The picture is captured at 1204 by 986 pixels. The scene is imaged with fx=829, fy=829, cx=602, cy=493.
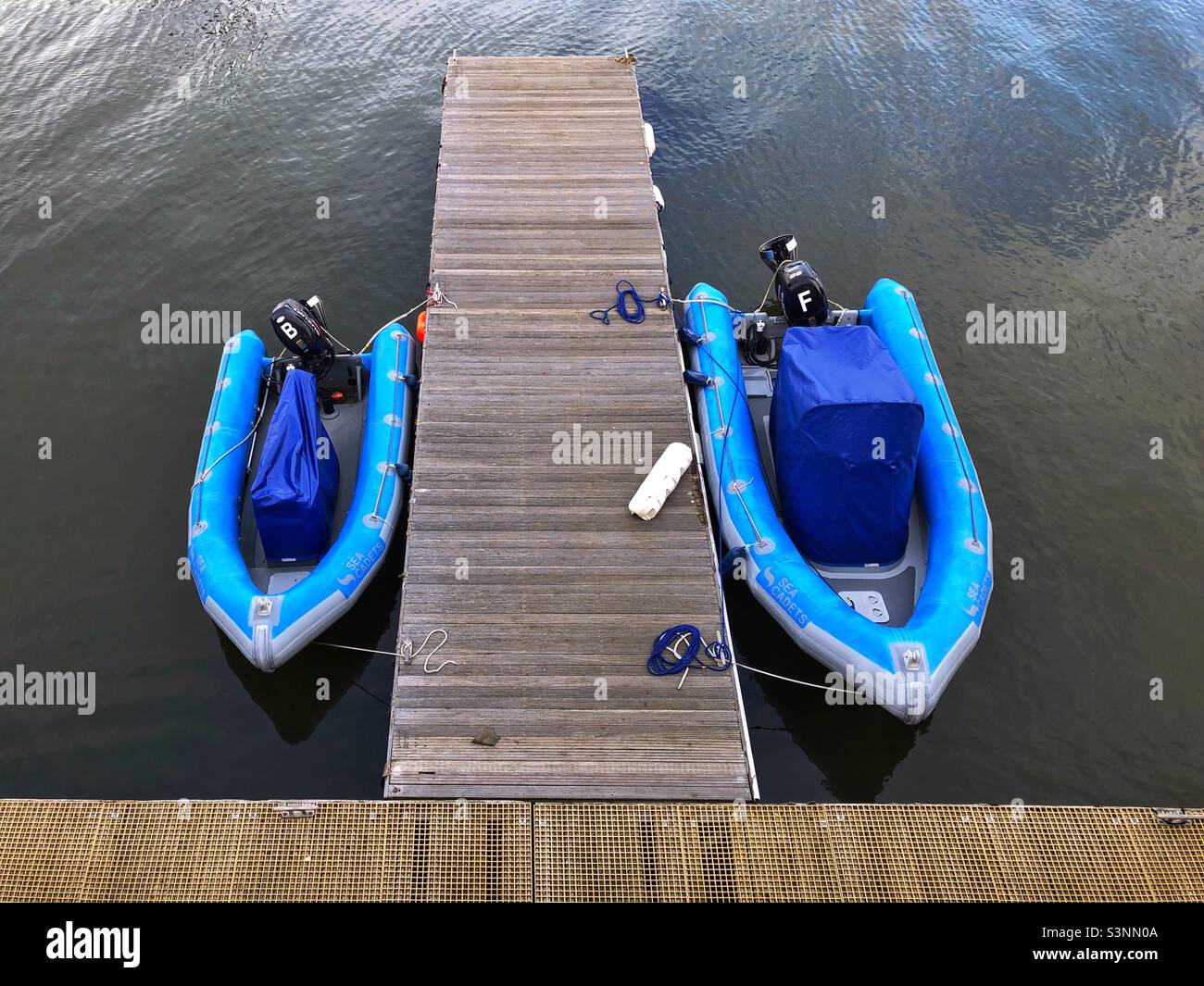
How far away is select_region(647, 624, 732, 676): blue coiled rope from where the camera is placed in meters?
7.68

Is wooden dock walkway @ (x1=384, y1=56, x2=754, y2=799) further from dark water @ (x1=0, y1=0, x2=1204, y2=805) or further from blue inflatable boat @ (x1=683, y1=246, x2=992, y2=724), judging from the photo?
dark water @ (x1=0, y1=0, x2=1204, y2=805)

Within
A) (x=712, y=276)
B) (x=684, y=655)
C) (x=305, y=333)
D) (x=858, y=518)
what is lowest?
(x=712, y=276)

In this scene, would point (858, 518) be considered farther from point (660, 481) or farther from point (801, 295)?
point (801, 295)

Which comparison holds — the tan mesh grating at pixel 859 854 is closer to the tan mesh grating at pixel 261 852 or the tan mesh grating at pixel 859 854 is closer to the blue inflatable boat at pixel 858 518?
the tan mesh grating at pixel 261 852

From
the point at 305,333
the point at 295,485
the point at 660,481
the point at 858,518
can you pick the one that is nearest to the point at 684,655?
the point at 660,481

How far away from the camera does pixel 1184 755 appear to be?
9.02 metres

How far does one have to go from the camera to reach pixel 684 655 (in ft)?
25.5

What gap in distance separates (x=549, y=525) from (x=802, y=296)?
19.2 feet

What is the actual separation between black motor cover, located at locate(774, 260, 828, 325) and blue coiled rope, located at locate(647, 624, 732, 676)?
6205 millimetres

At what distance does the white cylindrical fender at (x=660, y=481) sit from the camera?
28.8 ft

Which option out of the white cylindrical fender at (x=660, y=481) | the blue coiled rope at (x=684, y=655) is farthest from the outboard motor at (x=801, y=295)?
the blue coiled rope at (x=684, y=655)

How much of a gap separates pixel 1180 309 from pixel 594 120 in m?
10.5
